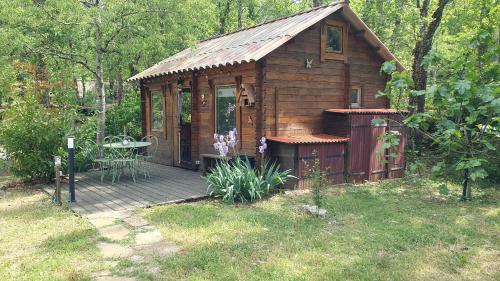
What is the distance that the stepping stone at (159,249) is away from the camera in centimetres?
460

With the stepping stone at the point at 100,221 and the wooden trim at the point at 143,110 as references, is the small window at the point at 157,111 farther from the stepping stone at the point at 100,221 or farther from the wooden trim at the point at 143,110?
the stepping stone at the point at 100,221

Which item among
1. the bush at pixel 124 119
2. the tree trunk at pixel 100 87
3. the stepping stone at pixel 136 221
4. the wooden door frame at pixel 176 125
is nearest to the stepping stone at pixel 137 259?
the stepping stone at pixel 136 221

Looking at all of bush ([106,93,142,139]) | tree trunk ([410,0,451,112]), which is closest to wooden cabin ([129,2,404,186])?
tree trunk ([410,0,451,112])

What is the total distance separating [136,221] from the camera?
19.1 ft

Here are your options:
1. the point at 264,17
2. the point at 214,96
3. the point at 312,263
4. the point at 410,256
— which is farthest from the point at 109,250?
the point at 264,17

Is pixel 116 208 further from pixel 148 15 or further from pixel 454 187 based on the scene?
pixel 454 187

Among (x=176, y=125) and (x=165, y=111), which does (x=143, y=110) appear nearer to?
(x=165, y=111)

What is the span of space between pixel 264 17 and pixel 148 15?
15995 millimetres

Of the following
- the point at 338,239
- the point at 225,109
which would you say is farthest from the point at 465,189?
the point at 225,109

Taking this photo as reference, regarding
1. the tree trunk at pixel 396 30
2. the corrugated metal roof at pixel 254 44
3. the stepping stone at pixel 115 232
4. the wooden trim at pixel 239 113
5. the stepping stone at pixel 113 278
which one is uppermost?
the tree trunk at pixel 396 30

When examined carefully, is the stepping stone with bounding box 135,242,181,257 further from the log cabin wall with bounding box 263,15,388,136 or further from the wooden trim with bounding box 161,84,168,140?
the wooden trim with bounding box 161,84,168,140

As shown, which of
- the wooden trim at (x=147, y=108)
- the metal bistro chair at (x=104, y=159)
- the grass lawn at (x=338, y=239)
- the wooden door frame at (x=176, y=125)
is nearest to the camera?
the grass lawn at (x=338, y=239)

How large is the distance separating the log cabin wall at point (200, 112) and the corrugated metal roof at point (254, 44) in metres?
0.31

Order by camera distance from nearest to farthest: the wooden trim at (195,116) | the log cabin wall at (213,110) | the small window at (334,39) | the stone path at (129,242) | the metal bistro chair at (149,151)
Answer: the stone path at (129,242) < the log cabin wall at (213,110) < the small window at (334,39) < the wooden trim at (195,116) < the metal bistro chair at (149,151)
